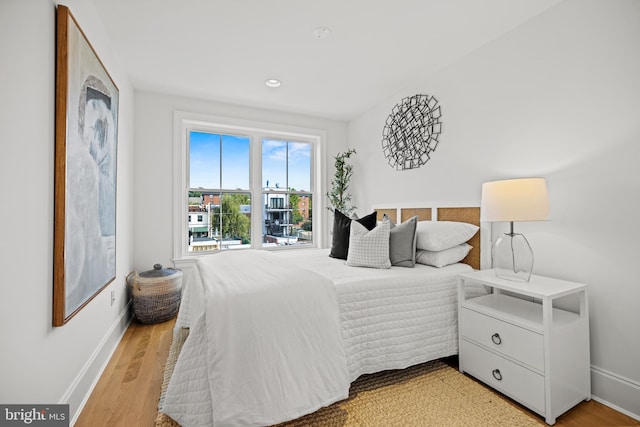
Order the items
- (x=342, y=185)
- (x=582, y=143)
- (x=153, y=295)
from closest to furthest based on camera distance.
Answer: (x=582, y=143)
(x=153, y=295)
(x=342, y=185)

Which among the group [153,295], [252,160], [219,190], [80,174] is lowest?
[153,295]

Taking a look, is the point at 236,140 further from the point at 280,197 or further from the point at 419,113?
the point at 419,113

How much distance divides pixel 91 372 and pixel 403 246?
90.2 inches

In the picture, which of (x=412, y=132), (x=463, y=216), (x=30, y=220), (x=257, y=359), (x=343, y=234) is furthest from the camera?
(x=412, y=132)

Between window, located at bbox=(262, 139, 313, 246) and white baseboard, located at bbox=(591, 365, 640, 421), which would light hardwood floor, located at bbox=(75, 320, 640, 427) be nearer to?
white baseboard, located at bbox=(591, 365, 640, 421)

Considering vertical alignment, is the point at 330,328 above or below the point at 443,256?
below

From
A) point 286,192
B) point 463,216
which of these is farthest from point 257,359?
point 286,192

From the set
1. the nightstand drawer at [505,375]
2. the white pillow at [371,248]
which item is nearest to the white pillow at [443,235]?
the white pillow at [371,248]

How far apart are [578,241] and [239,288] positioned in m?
2.09

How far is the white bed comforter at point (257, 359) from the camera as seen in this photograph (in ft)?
4.40

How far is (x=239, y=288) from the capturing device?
156cm

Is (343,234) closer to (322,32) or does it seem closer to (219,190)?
(322,32)

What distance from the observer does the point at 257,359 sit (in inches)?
54.4

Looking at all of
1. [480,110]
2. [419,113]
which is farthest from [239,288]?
[419,113]
